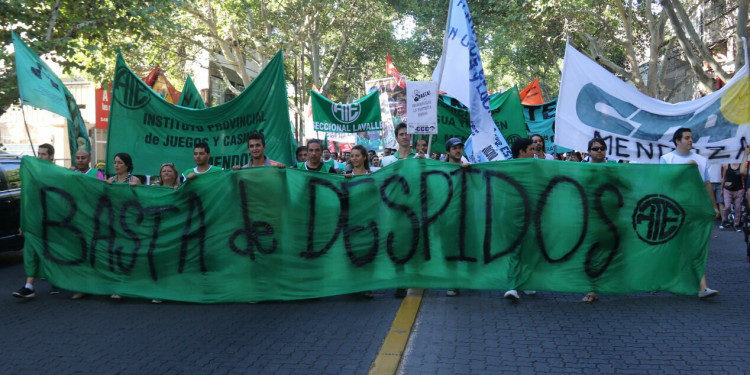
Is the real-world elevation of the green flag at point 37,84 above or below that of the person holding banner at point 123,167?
above

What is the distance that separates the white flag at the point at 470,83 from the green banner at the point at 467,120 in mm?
3486

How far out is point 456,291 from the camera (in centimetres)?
658

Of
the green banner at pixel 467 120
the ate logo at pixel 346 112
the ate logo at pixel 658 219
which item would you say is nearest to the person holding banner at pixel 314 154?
the ate logo at pixel 658 219

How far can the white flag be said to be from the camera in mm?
7727

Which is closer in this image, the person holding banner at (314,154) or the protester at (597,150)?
the protester at (597,150)

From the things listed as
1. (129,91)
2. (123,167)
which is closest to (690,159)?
(123,167)

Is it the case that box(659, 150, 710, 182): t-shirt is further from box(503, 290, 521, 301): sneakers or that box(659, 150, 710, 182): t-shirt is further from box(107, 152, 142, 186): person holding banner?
box(107, 152, 142, 186): person holding banner

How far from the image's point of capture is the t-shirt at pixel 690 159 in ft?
22.0

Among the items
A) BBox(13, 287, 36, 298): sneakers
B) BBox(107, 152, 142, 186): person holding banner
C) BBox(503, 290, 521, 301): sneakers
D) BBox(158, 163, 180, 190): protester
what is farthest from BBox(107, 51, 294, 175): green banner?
BBox(503, 290, 521, 301): sneakers

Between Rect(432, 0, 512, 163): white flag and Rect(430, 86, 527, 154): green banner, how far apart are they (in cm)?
349

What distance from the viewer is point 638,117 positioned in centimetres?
748

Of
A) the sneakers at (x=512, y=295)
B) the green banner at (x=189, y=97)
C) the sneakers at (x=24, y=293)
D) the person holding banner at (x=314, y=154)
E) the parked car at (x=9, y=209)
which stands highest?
the green banner at (x=189, y=97)

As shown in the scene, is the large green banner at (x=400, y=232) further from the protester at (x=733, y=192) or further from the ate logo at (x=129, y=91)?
the protester at (x=733, y=192)

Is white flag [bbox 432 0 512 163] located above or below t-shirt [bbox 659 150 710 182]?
above
